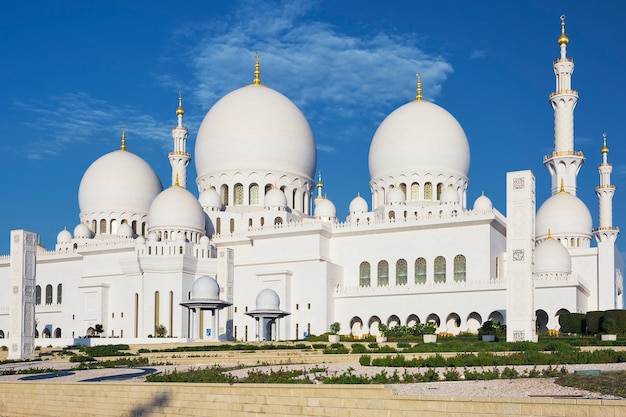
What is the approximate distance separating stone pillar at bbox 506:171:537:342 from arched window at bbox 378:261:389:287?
16.6m

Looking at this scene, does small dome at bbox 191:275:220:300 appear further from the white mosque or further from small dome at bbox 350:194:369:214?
small dome at bbox 350:194:369:214

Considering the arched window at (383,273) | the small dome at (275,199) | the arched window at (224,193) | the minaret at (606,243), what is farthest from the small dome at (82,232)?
the minaret at (606,243)

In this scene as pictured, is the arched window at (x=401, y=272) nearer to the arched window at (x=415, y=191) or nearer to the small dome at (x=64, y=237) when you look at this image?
the arched window at (x=415, y=191)

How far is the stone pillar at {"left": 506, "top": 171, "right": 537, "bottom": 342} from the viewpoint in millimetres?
29484

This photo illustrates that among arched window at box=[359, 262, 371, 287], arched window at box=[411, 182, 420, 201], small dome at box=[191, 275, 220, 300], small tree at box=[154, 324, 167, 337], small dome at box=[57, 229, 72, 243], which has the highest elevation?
arched window at box=[411, 182, 420, 201]

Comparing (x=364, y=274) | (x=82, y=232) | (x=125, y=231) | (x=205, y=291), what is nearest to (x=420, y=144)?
(x=364, y=274)

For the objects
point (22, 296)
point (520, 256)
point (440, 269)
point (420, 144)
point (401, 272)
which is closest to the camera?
point (520, 256)

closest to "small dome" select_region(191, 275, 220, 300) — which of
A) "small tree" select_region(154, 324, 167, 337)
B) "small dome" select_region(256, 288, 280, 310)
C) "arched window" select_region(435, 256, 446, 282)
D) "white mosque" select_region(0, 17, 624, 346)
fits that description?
"white mosque" select_region(0, 17, 624, 346)

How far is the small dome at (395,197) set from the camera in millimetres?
48156

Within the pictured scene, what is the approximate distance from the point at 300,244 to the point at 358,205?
472cm

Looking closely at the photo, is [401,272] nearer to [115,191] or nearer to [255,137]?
[255,137]

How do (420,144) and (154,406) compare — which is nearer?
(154,406)

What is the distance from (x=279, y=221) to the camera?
4956 centimetres

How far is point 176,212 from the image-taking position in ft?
157
